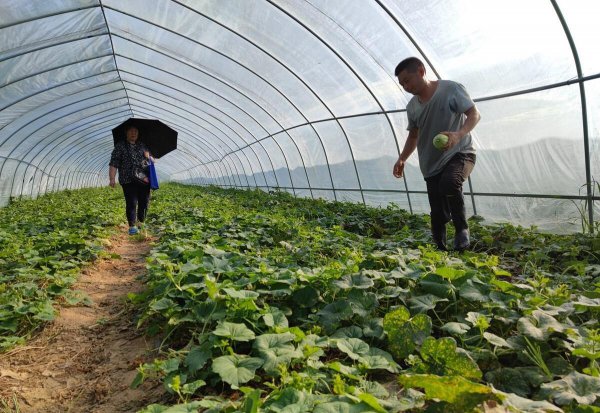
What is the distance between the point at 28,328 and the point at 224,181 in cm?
2696

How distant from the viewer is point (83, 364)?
2.51 m

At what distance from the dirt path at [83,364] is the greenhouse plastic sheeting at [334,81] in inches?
215

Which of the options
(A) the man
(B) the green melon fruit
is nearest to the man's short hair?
(A) the man

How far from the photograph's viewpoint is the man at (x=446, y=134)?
4191 millimetres

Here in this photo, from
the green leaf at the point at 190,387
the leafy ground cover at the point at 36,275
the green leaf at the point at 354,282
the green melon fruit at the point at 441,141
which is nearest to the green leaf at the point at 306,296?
the green leaf at the point at 354,282

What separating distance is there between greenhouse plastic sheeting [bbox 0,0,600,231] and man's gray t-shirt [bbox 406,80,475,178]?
2.04m

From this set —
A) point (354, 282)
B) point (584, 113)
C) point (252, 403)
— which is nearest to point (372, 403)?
point (252, 403)

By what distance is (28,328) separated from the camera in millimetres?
2957

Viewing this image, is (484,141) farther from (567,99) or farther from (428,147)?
(428,147)

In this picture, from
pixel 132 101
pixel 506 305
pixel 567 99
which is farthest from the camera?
pixel 132 101

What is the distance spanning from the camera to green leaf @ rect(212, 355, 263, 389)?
66.5 inches

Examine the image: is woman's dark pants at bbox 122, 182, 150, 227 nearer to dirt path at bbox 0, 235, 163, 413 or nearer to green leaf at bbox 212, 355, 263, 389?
dirt path at bbox 0, 235, 163, 413

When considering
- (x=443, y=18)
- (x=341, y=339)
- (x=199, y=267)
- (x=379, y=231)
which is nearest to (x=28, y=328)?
(x=199, y=267)

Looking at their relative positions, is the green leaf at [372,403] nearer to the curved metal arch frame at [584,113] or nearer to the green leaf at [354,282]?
the green leaf at [354,282]
